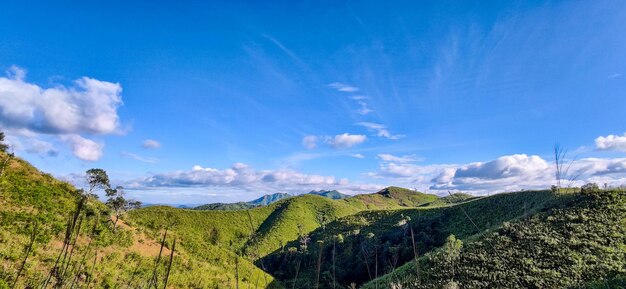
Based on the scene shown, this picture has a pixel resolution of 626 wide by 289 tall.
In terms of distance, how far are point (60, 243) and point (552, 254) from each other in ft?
115

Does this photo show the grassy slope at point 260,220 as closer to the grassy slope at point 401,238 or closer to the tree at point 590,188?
the grassy slope at point 401,238

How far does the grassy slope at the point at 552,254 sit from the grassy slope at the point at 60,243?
1552 cm

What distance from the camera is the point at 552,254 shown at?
24719 millimetres

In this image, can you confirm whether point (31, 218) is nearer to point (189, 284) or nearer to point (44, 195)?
point (44, 195)

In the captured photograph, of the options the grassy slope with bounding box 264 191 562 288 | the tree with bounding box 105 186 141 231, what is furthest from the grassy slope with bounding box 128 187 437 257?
the tree with bounding box 105 186 141 231

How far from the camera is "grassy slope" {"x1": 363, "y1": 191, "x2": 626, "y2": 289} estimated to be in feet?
70.4

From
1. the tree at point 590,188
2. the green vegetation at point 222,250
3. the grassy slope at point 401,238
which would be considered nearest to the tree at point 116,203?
the green vegetation at point 222,250

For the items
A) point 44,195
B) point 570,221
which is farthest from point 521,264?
point 44,195

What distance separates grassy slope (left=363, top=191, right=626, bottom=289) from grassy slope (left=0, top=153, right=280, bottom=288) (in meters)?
15.5

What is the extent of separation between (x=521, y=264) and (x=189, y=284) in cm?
2535

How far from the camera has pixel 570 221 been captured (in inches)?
1200

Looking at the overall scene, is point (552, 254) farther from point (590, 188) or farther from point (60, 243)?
point (60, 243)

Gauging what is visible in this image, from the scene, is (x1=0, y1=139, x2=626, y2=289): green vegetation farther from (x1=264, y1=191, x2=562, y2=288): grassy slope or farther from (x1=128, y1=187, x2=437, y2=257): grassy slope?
(x1=128, y1=187, x2=437, y2=257): grassy slope

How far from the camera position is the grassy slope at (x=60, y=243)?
18.1 m
